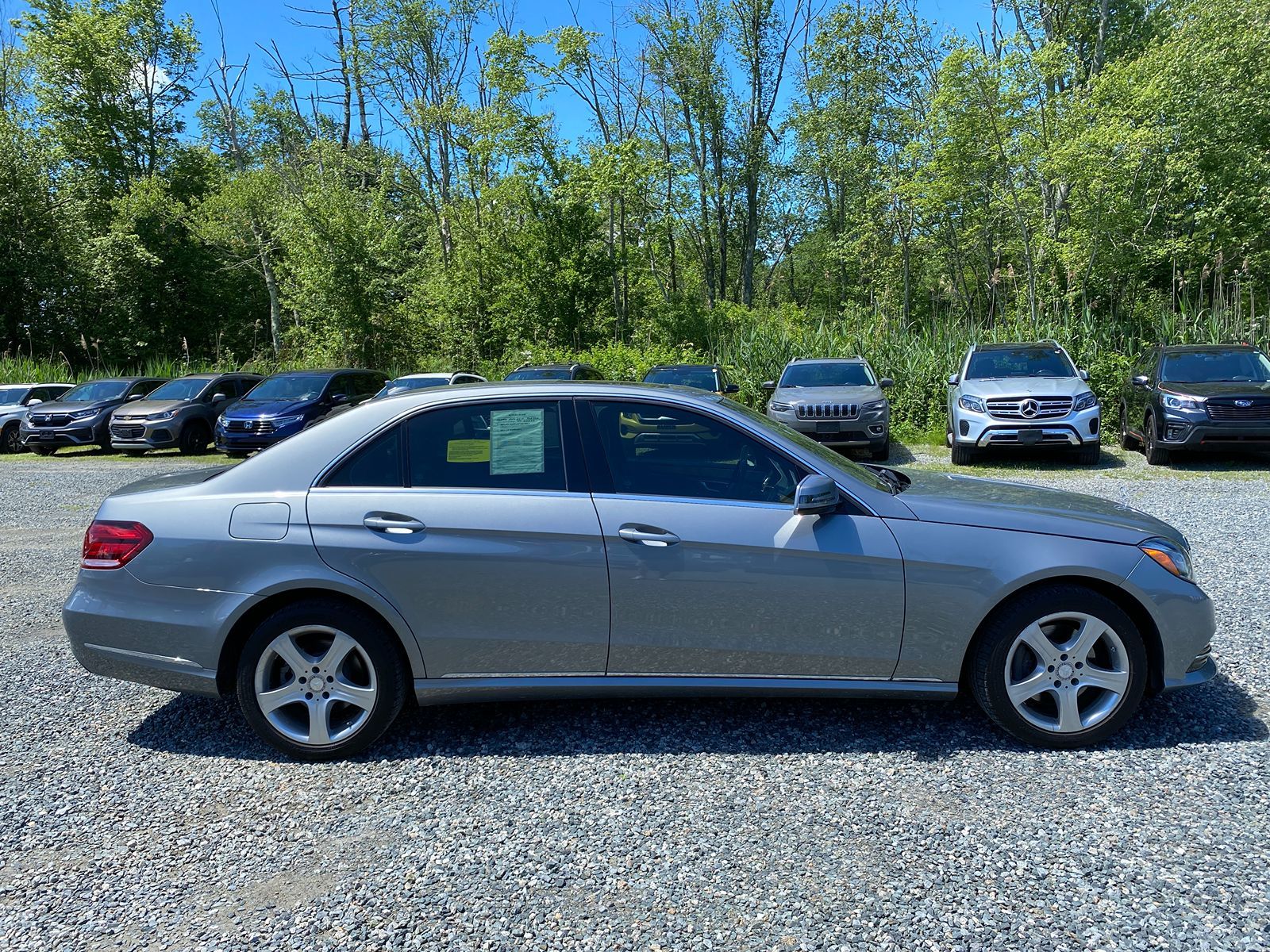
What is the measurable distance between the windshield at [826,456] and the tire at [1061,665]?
2.49 feet

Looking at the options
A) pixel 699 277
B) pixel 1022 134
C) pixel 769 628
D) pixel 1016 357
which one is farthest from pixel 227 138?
pixel 769 628

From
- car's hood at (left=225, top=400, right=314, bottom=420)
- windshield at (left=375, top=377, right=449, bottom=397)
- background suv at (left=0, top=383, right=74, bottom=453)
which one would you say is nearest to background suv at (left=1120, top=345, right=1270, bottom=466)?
windshield at (left=375, top=377, right=449, bottom=397)

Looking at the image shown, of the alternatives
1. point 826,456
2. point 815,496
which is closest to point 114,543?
point 815,496

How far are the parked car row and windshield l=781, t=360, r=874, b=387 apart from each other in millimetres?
28

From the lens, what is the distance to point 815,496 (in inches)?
130

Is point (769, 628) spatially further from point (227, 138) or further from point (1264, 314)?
point (227, 138)

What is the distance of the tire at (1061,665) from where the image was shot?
11.0 feet

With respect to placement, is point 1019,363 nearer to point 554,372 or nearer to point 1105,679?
point 554,372

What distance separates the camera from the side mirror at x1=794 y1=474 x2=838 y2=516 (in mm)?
3293

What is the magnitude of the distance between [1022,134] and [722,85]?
1764cm

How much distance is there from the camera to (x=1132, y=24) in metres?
26.7

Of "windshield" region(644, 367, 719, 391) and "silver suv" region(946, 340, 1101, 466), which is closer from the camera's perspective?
"silver suv" region(946, 340, 1101, 466)

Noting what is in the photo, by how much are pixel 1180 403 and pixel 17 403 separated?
81.2 ft

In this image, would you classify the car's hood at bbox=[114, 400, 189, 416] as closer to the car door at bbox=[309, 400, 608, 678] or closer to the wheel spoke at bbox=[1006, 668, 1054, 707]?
the car door at bbox=[309, 400, 608, 678]
